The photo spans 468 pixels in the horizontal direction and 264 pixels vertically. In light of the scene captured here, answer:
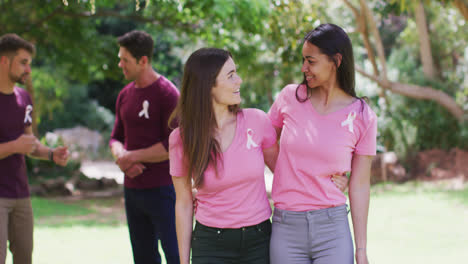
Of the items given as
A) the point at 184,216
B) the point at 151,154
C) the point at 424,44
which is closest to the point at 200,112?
the point at 184,216

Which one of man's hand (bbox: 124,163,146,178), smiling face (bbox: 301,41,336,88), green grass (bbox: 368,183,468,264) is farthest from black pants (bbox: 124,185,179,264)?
green grass (bbox: 368,183,468,264)

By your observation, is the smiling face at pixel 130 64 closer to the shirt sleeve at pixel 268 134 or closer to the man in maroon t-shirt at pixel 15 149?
the man in maroon t-shirt at pixel 15 149

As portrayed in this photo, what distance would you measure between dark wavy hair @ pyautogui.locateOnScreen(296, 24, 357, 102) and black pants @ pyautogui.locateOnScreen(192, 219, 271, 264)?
76 centimetres

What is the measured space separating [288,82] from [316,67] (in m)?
11.4

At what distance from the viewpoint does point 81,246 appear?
7926 mm

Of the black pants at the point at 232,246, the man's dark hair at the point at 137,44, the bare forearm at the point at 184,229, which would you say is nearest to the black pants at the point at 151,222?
the man's dark hair at the point at 137,44

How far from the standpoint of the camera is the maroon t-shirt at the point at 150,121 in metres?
4.06

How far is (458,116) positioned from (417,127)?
1.32 m

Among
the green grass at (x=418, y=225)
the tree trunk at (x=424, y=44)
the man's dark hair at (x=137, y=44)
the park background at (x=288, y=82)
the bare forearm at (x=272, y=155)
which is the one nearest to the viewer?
the bare forearm at (x=272, y=155)

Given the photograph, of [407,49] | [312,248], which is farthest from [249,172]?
[407,49]

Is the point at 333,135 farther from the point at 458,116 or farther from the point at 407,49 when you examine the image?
the point at 407,49

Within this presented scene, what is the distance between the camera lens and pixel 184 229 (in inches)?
109

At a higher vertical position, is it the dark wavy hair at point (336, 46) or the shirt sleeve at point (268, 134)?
the dark wavy hair at point (336, 46)

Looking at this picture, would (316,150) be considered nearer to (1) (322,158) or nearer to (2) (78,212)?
(1) (322,158)
